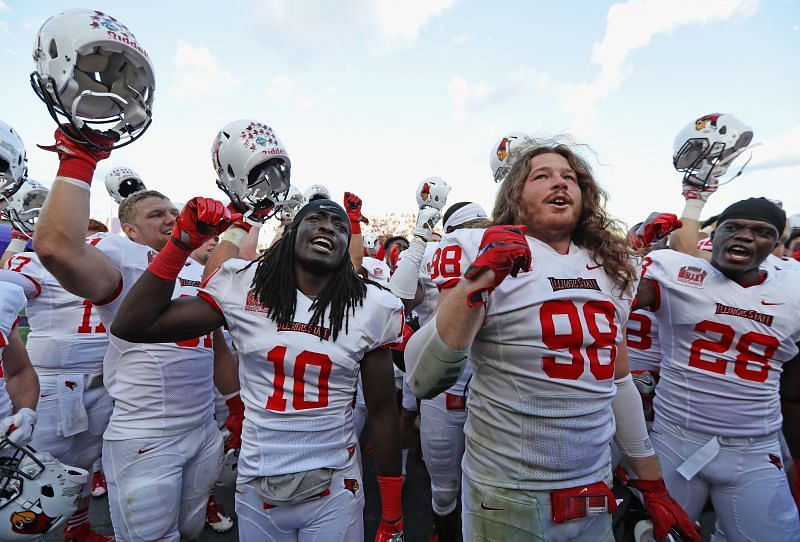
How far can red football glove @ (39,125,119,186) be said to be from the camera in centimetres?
171

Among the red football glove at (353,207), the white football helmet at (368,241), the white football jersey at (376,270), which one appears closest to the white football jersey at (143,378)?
the red football glove at (353,207)

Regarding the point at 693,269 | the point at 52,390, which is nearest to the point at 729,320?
the point at 693,269

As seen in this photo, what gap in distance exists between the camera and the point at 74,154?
5.64ft

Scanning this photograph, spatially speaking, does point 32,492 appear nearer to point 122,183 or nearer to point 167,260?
point 167,260

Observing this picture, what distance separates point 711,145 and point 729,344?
2088 millimetres

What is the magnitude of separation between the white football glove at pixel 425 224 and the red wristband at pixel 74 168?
2.99m

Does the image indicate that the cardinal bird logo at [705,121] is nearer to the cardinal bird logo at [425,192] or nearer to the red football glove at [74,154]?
the cardinal bird logo at [425,192]

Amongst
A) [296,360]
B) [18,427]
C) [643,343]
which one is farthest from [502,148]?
[18,427]

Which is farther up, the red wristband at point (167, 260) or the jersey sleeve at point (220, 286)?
the red wristband at point (167, 260)

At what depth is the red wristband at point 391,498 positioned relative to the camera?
2066 mm

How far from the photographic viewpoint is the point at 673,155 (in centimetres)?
390

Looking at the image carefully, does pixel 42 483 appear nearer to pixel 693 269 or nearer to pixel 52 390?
pixel 52 390

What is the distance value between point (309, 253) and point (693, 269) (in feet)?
8.12

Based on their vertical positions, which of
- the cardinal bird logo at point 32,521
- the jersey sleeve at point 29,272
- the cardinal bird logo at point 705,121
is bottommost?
the cardinal bird logo at point 32,521
